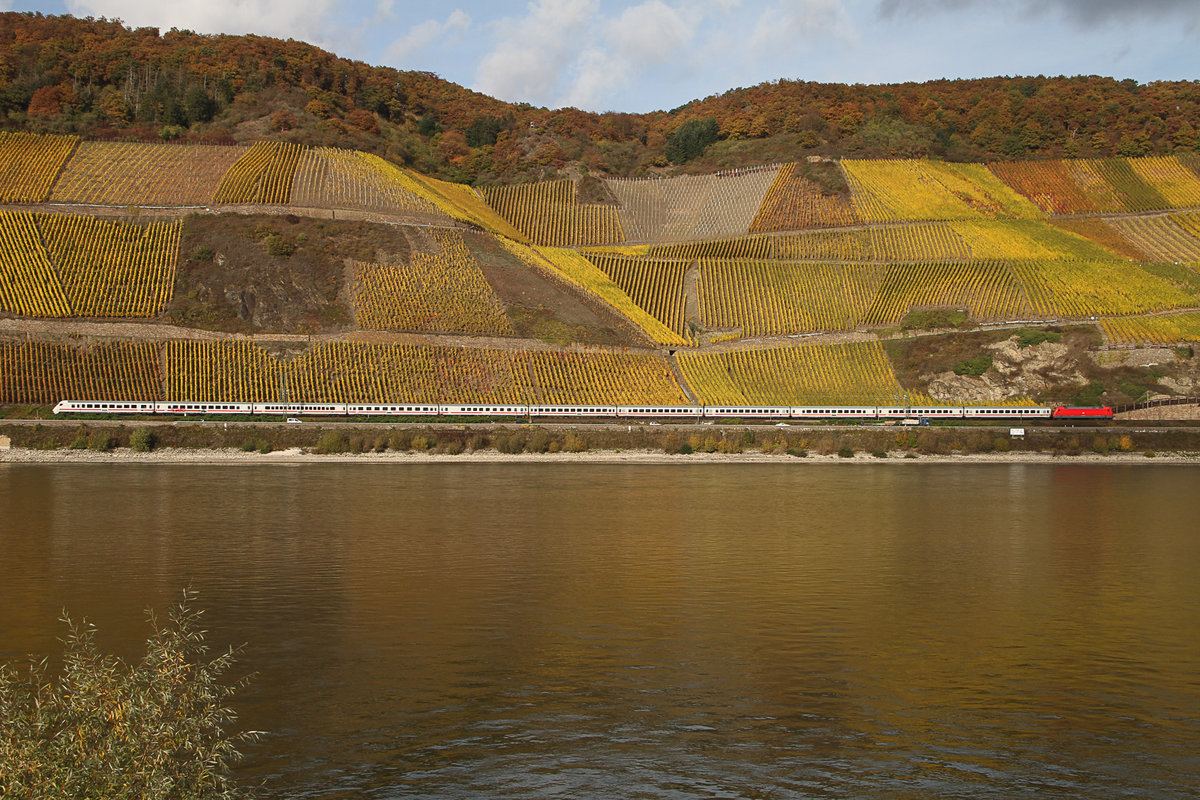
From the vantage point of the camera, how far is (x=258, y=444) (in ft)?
200

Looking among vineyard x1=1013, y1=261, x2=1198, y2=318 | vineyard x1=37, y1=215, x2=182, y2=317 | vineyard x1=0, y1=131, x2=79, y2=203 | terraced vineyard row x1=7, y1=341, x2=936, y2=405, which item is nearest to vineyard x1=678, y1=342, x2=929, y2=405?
terraced vineyard row x1=7, y1=341, x2=936, y2=405

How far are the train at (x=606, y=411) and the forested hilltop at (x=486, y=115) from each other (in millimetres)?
36160

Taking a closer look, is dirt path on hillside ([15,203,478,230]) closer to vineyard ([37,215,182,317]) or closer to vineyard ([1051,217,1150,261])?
vineyard ([37,215,182,317])


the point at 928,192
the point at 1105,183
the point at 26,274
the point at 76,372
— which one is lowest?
the point at 76,372

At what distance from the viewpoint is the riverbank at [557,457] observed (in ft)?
191

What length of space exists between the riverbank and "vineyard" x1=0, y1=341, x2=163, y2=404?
5241mm

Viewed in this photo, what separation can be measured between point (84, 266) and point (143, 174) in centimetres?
1504

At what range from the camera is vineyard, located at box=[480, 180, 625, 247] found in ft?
325

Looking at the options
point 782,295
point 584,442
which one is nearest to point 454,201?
point 782,295

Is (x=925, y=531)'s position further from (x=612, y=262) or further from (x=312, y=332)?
(x=612, y=262)

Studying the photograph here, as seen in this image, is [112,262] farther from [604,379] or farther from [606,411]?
[606,411]

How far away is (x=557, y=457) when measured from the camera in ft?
202

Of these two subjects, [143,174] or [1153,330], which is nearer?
[1153,330]

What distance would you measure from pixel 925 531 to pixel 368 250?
176ft
